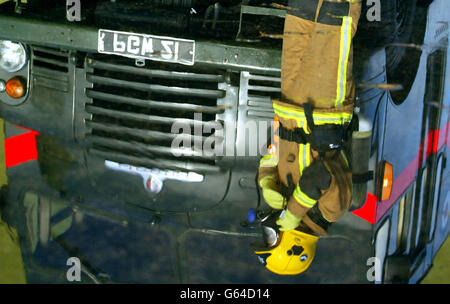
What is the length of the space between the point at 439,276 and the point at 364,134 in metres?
1.82

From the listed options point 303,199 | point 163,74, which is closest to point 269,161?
point 303,199

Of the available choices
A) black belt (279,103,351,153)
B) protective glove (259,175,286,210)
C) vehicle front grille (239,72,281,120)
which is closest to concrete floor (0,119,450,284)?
protective glove (259,175,286,210)

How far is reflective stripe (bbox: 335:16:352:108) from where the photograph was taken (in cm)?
246

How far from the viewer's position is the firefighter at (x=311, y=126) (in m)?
2.51

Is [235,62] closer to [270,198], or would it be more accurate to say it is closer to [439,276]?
[270,198]

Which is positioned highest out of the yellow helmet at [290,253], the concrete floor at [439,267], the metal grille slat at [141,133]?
the metal grille slat at [141,133]

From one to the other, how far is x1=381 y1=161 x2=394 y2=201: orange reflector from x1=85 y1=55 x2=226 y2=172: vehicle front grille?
30.8 inches

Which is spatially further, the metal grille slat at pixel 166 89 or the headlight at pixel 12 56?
the headlight at pixel 12 56

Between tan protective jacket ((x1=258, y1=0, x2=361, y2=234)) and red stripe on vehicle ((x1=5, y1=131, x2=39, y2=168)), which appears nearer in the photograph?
tan protective jacket ((x1=258, y1=0, x2=361, y2=234))

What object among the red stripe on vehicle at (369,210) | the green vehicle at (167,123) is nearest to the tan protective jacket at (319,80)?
the green vehicle at (167,123)

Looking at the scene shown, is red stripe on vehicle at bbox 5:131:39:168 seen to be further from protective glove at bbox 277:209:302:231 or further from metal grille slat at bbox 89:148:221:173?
protective glove at bbox 277:209:302:231

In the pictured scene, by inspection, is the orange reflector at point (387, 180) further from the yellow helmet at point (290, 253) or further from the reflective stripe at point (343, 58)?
the reflective stripe at point (343, 58)

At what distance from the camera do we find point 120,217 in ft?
11.3

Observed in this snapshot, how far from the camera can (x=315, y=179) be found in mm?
2676
